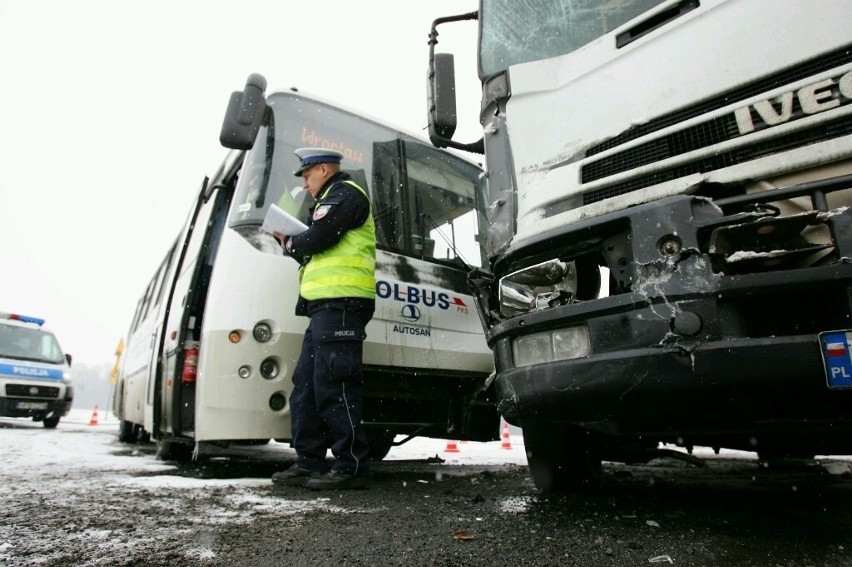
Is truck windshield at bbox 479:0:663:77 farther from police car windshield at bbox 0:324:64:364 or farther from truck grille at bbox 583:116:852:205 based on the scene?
police car windshield at bbox 0:324:64:364

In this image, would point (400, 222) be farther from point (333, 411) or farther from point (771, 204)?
point (771, 204)

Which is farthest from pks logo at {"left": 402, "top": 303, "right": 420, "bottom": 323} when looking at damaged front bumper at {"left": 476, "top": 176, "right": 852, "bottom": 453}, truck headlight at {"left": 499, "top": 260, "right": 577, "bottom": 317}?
damaged front bumper at {"left": 476, "top": 176, "right": 852, "bottom": 453}

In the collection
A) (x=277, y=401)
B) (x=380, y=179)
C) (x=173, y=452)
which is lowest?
(x=173, y=452)

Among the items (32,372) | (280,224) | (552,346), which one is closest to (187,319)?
(280,224)

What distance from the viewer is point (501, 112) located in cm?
276

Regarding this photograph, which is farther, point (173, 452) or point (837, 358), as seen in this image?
point (173, 452)

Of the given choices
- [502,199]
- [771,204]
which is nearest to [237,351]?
[502,199]

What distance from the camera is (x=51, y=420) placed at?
1125 centimetres

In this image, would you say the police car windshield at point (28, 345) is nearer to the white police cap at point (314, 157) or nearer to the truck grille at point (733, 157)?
the white police cap at point (314, 157)

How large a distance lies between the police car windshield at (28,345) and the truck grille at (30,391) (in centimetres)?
63

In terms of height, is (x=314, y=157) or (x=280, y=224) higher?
(x=314, y=157)

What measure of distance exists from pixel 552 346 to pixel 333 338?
53.2 inches

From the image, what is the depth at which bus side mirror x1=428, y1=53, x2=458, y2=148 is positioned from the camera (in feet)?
10.9

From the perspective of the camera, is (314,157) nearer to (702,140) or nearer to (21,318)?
(702,140)
